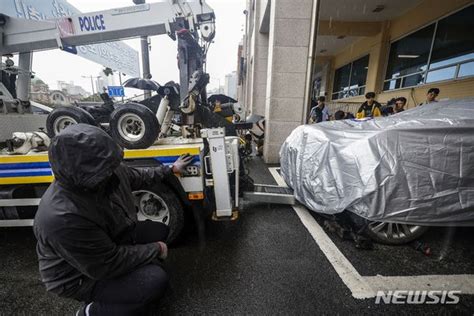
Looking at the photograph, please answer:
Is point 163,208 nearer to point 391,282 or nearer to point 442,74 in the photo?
point 391,282

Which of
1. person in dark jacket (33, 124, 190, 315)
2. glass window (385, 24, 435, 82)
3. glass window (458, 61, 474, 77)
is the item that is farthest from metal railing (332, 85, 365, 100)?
person in dark jacket (33, 124, 190, 315)

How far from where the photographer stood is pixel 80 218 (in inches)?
43.9

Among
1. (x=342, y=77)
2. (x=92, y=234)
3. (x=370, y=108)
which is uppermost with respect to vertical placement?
(x=342, y=77)

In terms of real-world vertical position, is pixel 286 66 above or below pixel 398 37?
below

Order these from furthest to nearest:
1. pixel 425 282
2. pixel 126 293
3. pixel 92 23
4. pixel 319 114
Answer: pixel 319 114 < pixel 92 23 < pixel 425 282 < pixel 126 293

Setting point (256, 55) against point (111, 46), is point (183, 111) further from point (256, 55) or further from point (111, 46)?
point (111, 46)

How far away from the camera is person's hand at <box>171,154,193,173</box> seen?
85.7 inches

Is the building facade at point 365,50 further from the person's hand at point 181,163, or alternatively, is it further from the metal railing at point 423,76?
the person's hand at point 181,163

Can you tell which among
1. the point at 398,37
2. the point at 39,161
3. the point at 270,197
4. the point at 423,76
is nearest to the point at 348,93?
the point at 398,37

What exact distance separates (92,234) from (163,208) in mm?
1352

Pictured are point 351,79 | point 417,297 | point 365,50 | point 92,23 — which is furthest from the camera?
point 351,79

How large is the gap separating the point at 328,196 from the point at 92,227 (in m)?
2.22

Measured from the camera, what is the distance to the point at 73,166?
107 centimetres

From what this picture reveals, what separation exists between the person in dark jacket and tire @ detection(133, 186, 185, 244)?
746mm
